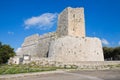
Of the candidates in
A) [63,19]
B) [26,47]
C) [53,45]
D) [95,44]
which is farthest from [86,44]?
[26,47]

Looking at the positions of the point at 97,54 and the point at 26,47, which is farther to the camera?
the point at 26,47

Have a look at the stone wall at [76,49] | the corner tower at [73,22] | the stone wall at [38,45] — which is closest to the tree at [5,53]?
the stone wall at [38,45]

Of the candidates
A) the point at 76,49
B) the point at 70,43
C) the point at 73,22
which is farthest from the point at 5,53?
the point at 73,22

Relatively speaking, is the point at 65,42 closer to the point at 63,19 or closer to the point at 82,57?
the point at 82,57

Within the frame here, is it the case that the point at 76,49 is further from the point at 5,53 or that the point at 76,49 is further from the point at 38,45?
the point at 38,45

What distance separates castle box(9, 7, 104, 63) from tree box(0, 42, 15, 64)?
4839mm

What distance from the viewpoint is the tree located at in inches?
1512

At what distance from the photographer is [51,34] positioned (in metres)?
47.0

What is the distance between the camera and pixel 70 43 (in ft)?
112

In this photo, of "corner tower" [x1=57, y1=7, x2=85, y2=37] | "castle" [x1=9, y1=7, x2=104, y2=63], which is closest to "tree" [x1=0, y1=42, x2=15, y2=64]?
"castle" [x1=9, y1=7, x2=104, y2=63]

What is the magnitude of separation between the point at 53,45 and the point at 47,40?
11427 mm

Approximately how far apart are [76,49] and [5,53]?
16.5 meters

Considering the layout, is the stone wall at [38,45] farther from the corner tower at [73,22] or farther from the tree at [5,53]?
the tree at [5,53]

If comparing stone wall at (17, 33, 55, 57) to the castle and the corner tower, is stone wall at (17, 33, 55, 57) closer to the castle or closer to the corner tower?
the castle
